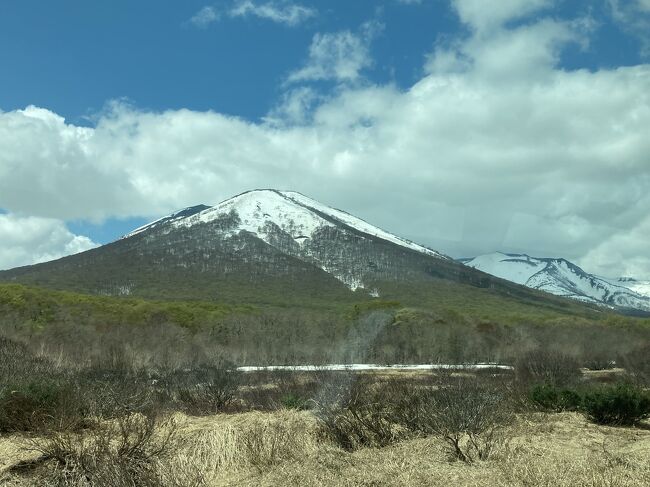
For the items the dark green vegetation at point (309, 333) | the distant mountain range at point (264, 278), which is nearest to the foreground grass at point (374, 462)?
the dark green vegetation at point (309, 333)

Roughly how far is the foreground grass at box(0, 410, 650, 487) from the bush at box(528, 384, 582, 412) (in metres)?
4.21

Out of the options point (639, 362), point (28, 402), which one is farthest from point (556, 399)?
point (639, 362)

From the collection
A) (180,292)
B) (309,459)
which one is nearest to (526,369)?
(309,459)

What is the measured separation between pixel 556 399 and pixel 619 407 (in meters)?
2.31

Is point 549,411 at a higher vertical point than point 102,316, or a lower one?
lower

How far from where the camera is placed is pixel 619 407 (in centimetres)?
1600

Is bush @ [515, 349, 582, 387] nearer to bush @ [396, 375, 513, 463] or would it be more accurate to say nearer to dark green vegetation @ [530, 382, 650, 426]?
dark green vegetation @ [530, 382, 650, 426]

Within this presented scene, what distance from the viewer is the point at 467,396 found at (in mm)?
11641

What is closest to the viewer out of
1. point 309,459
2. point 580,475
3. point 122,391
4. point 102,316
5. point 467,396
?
point 580,475

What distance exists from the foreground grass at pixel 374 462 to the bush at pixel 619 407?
2.23 meters

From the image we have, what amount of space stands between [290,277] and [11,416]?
538ft

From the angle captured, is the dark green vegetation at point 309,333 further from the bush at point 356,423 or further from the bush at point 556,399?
the bush at point 356,423

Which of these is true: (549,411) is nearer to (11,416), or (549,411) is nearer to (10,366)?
(11,416)

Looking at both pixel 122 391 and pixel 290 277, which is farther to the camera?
pixel 290 277
